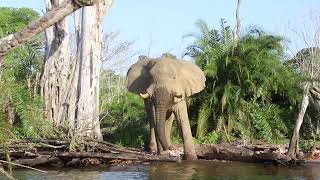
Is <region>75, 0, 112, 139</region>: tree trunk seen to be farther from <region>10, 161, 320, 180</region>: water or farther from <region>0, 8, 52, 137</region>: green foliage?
<region>10, 161, 320, 180</region>: water

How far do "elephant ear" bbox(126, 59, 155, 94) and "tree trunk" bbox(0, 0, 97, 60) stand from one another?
1259 cm

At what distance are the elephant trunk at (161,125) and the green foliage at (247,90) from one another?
372 centimetres

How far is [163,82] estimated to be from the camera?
16.8 metres

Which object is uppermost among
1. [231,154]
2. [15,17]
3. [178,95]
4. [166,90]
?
[15,17]

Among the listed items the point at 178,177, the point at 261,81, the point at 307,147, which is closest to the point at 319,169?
the point at 307,147

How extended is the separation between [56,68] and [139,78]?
3230mm

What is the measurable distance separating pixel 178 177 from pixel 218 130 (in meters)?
6.96

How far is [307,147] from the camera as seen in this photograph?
18312mm

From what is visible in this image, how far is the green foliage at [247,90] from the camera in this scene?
65.7 feet

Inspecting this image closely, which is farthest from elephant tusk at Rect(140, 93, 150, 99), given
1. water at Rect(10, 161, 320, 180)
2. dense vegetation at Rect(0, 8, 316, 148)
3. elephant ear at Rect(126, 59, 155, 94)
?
dense vegetation at Rect(0, 8, 316, 148)

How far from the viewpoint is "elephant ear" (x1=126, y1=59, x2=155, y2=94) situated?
17888 mm

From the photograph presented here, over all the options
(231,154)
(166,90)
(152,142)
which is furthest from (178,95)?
(231,154)

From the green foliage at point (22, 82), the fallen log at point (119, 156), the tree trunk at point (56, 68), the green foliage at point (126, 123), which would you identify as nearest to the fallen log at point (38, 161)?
the fallen log at point (119, 156)

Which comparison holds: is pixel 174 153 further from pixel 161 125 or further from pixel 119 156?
pixel 119 156
